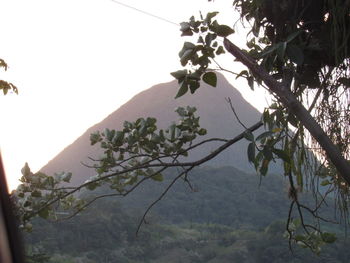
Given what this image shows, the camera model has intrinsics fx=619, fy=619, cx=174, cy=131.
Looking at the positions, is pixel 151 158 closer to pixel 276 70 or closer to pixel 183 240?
pixel 276 70

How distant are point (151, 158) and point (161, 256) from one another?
52.5m

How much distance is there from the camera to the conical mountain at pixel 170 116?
96875 millimetres

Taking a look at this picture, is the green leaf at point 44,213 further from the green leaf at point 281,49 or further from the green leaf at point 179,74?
the green leaf at point 281,49

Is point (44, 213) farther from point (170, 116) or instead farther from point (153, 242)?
point (170, 116)

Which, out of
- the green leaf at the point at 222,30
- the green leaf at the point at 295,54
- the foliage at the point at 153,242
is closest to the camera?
the green leaf at the point at 295,54

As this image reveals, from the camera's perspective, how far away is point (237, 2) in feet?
8.13

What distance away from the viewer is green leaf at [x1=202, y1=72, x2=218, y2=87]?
1.98 meters

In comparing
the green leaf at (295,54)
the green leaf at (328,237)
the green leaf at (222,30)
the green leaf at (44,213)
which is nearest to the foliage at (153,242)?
the green leaf at (44,213)

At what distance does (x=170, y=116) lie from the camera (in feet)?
344

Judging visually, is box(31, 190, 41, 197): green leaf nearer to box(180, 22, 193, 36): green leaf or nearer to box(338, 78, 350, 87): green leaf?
box(180, 22, 193, 36): green leaf

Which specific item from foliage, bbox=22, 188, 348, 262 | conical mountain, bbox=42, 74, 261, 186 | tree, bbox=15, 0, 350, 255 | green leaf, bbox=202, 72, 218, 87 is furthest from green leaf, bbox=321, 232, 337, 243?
conical mountain, bbox=42, 74, 261, 186

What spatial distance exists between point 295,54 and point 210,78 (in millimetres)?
288

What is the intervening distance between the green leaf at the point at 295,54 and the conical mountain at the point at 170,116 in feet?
303

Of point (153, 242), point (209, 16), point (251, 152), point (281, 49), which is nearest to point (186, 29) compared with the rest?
point (209, 16)
